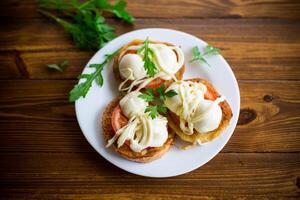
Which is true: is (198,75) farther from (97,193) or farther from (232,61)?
(97,193)

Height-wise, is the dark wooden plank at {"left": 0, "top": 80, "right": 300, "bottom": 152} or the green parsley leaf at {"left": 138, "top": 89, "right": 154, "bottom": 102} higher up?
the green parsley leaf at {"left": 138, "top": 89, "right": 154, "bottom": 102}

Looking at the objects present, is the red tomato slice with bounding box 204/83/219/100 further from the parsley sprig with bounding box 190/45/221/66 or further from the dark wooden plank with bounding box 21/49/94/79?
the dark wooden plank with bounding box 21/49/94/79

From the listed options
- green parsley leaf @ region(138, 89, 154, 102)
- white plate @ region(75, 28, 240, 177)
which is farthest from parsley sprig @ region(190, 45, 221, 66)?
green parsley leaf @ region(138, 89, 154, 102)

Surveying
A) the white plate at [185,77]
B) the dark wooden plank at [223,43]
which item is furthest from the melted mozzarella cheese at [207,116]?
the dark wooden plank at [223,43]

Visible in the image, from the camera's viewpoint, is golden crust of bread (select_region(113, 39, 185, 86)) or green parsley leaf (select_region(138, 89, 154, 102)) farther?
golden crust of bread (select_region(113, 39, 185, 86))

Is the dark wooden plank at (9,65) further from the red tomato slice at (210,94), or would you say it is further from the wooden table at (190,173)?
the red tomato slice at (210,94)

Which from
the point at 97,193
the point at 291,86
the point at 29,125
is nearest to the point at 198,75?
the point at 291,86

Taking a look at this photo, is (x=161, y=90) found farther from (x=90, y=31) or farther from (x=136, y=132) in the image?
(x=90, y=31)
